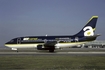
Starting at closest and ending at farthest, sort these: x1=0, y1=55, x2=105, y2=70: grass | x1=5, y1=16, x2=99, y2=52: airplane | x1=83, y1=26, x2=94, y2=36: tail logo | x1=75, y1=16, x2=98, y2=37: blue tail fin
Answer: x1=0, y1=55, x2=105, y2=70: grass, x1=5, y1=16, x2=99, y2=52: airplane, x1=83, y1=26, x2=94, y2=36: tail logo, x1=75, y1=16, x2=98, y2=37: blue tail fin

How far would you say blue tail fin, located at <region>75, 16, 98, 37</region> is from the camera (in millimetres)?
44987

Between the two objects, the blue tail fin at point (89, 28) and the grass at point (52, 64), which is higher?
the blue tail fin at point (89, 28)

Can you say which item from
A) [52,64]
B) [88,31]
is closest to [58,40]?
[88,31]

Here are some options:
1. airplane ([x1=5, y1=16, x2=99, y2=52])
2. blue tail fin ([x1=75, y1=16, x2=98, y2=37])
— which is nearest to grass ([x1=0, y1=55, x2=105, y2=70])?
airplane ([x1=5, y1=16, x2=99, y2=52])

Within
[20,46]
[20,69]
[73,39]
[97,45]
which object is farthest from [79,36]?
[97,45]

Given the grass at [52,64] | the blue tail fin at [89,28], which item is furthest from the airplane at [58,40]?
the grass at [52,64]

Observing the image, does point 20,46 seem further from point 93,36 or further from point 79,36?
point 93,36

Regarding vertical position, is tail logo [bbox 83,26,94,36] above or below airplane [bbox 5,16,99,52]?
above

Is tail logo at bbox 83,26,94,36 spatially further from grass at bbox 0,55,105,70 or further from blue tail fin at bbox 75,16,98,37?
grass at bbox 0,55,105,70

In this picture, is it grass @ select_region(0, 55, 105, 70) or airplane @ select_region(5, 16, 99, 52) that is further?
airplane @ select_region(5, 16, 99, 52)

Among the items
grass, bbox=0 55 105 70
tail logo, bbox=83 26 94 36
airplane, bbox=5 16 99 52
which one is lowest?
grass, bbox=0 55 105 70

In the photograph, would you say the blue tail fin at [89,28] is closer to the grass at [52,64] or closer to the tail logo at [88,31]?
the tail logo at [88,31]

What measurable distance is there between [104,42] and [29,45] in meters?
71.5

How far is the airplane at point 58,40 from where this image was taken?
43.2 metres
